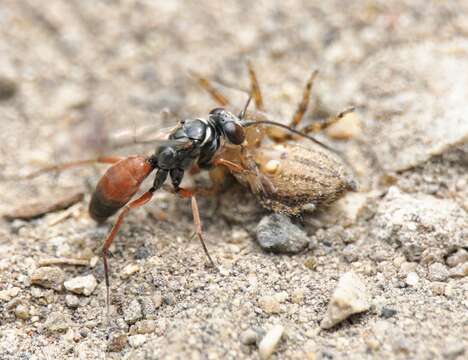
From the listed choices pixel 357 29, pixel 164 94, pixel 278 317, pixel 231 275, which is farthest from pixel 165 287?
pixel 357 29

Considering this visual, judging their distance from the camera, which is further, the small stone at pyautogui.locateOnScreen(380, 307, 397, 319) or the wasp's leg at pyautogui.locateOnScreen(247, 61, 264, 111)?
the wasp's leg at pyautogui.locateOnScreen(247, 61, 264, 111)

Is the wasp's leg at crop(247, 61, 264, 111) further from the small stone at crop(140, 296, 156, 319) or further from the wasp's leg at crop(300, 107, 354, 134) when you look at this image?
the small stone at crop(140, 296, 156, 319)

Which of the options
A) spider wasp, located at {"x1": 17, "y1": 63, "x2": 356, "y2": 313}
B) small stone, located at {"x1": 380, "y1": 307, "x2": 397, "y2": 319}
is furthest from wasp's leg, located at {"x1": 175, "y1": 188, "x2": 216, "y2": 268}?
small stone, located at {"x1": 380, "y1": 307, "x2": 397, "y2": 319}

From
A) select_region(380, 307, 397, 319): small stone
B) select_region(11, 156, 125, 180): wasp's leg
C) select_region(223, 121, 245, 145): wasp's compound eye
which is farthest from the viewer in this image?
select_region(11, 156, 125, 180): wasp's leg

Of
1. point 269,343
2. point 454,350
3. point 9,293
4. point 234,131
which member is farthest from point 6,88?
point 454,350

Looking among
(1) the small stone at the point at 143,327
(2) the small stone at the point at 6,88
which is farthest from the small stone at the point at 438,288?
(2) the small stone at the point at 6,88

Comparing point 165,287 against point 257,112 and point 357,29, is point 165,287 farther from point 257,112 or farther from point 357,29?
point 357,29

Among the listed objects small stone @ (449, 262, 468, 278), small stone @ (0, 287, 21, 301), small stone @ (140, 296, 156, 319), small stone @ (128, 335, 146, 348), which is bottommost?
small stone @ (0, 287, 21, 301)
